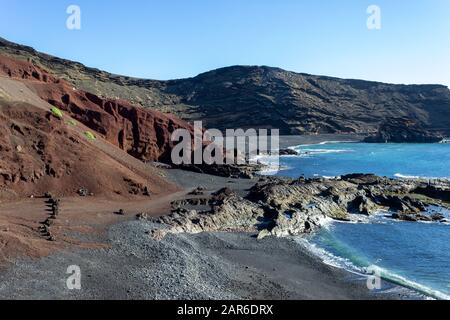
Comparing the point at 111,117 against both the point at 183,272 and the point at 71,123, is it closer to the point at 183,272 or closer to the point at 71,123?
the point at 71,123

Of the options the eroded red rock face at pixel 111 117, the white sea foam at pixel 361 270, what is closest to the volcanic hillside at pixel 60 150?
the eroded red rock face at pixel 111 117

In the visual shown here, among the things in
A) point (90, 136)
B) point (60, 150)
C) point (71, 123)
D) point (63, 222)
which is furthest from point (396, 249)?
point (71, 123)

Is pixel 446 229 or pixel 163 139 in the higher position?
pixel 163 139

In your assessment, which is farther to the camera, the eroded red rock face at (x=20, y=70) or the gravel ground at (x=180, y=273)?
the eroded red rock face at (x=20, y=70)

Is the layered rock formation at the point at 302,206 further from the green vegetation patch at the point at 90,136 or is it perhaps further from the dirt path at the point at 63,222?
the green vegetation patch at the point at 90,136

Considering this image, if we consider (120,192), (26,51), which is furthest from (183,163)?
(26,51)

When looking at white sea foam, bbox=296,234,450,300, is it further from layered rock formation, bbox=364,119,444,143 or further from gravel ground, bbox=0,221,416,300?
layered rock formation, bbox=364,119,444,143

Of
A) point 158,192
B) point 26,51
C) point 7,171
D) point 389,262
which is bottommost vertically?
point 389,262
